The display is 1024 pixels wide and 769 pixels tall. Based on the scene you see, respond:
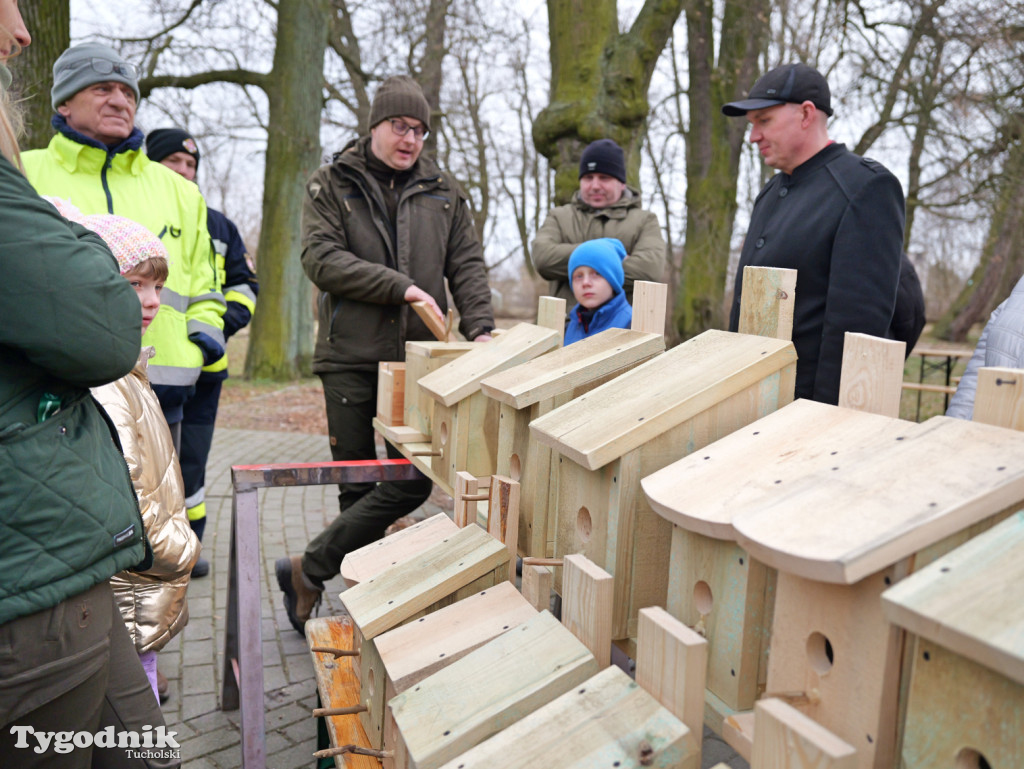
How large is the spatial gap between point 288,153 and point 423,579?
32.5 feet

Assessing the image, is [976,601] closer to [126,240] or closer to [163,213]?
[126,240]

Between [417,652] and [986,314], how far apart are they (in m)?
18.2

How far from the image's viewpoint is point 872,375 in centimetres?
139

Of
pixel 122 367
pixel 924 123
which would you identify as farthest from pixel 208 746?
pixel 924 123

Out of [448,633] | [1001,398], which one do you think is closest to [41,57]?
[448,633]

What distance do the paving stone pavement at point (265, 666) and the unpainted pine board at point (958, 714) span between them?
86.0 inches

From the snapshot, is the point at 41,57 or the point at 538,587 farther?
the point at 41,57

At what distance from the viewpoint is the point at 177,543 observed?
91.4 inches

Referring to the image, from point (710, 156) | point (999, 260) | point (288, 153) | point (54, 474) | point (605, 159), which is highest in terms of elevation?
point (710, 156)

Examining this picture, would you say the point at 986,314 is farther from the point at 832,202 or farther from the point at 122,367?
the point at 122,367

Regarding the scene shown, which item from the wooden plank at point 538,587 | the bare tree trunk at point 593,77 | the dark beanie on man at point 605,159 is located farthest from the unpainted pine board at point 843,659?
the bare tree trunk at point 593,77

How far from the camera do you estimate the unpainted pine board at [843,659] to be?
1057 mm

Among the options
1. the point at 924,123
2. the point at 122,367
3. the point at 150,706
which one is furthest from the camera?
the point at 924,123

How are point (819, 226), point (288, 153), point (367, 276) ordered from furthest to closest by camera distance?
point (288, 153) → point (367, 276) → point (819, 226)
